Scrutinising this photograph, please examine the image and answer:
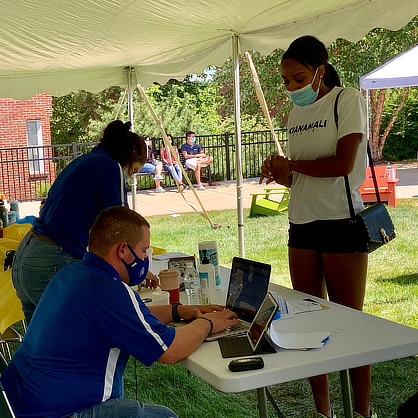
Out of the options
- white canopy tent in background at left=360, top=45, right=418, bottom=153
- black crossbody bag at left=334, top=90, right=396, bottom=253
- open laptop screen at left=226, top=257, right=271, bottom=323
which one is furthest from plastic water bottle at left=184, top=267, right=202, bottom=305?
white canopy tent in background at left=360, top=45, right=418, bottom=153

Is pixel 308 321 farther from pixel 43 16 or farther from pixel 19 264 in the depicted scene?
pixel 43 16

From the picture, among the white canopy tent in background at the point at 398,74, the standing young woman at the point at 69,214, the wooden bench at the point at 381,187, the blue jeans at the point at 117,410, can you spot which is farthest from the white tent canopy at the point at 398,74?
the blue jeans at the point at 117,410

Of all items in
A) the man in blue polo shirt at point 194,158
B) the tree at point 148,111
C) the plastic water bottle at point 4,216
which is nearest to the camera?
the plastic water bottle at point 4,216

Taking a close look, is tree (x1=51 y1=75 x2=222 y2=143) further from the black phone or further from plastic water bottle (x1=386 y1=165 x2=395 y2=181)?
the black phone

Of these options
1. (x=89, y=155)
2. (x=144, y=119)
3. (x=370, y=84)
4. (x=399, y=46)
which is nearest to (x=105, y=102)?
(x=144, y=119)

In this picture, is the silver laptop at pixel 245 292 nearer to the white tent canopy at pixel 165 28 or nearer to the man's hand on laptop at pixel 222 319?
the man's hand on laptop at pixel 222 319

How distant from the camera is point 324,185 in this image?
2658 millimetres

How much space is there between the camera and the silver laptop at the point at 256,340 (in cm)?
188

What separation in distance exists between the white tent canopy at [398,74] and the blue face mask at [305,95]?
6300 millimetres

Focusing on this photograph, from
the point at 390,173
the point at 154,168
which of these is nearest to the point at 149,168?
the point at 154,168

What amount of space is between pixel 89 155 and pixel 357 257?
1.33 meters

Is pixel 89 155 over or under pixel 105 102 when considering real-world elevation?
under

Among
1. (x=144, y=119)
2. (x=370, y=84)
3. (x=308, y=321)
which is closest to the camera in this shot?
(x=308, y=321)

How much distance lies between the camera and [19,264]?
2.88 m
